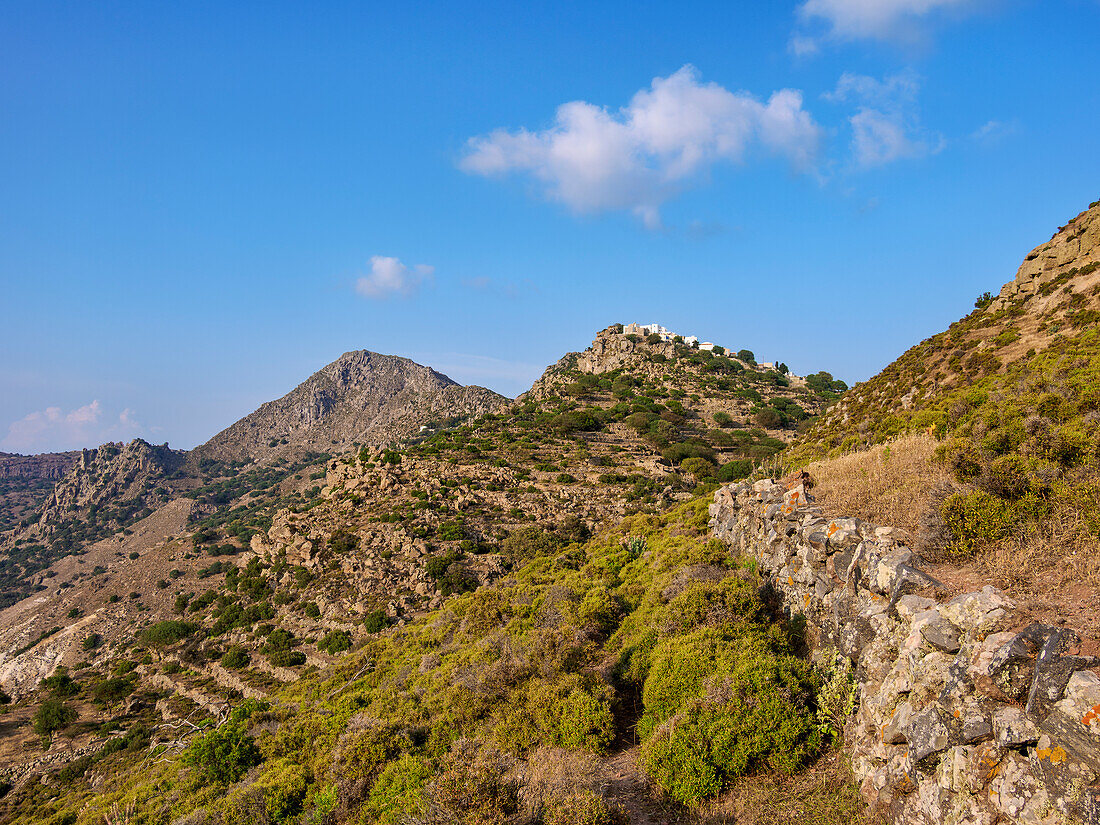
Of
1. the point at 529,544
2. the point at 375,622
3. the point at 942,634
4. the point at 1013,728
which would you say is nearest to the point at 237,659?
the point at 375,622

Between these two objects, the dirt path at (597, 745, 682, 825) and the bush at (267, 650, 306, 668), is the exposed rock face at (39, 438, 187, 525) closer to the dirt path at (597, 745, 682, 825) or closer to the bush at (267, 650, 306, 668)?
the bush at (267, 650, 306, 668)

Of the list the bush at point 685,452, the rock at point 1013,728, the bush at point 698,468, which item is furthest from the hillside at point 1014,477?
the bush at point 685,452

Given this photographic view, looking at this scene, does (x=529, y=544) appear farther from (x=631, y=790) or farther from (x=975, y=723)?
(x=975, y=723)

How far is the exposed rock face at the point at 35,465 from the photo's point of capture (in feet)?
527

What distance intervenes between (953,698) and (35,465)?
238334 mm

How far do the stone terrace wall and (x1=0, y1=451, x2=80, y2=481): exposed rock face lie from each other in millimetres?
220714

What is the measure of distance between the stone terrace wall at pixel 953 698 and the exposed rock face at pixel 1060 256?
2882cm

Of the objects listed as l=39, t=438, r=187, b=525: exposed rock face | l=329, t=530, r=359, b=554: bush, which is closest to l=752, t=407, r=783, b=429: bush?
l=329, t=530, r=359, b=554: bush

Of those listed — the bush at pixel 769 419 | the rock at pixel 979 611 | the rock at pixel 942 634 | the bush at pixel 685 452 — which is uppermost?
the bush at pixel 769 419

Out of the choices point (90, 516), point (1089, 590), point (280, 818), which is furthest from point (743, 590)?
point (90, 516)

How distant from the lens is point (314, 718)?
44.8ft

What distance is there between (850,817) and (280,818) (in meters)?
9.42

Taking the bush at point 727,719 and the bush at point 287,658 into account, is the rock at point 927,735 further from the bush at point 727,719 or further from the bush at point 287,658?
the bush at point 287,658

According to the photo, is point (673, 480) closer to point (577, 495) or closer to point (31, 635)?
point (577, 495)
